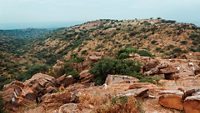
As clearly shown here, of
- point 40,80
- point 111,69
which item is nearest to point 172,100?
point 111,69

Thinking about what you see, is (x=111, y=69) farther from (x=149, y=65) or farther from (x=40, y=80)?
(x=40, y=80)

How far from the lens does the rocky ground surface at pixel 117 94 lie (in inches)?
377

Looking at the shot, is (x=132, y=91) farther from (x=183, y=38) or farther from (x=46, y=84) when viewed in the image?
(x=183, y=38)

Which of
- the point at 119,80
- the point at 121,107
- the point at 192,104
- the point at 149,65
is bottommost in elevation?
the point at 149,65

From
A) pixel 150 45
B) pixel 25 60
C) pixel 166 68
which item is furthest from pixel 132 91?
pixel 25 60

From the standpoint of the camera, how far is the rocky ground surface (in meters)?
9.57

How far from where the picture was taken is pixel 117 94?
12109mm

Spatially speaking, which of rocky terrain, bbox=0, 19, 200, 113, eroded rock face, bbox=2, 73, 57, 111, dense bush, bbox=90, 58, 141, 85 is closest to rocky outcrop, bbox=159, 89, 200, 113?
rocky terrain, bbox=0, 19, 200, 113

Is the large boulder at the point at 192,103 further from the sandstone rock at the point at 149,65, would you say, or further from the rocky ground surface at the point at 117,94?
the sandstone rock at the point at 149,65

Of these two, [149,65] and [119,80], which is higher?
[119,80]

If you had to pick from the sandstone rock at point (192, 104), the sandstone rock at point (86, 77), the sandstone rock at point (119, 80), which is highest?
the sandstone rock at point (192, 104)

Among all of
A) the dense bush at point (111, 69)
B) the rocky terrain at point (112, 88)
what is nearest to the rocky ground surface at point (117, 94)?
the rocky terrain at point (112, 88)

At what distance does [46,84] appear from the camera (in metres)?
20.5

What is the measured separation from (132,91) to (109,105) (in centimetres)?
319
